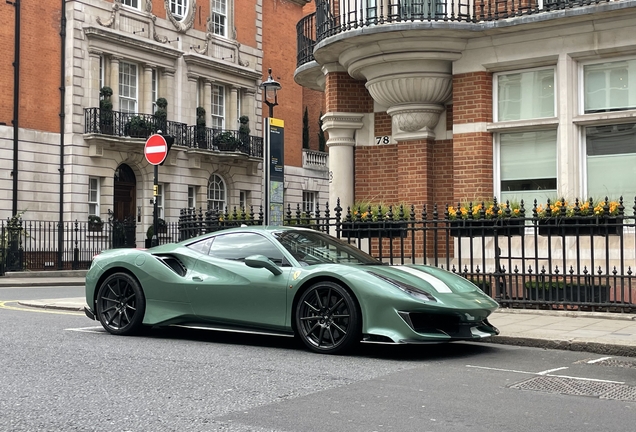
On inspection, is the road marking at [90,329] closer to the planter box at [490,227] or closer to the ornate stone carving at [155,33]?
the planter box at [490,227]

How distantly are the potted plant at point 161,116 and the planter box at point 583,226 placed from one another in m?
22.4

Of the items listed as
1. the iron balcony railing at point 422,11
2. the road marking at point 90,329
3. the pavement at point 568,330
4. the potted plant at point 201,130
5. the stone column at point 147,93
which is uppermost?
the stone column at point 147,93

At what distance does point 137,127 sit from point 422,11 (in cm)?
1869

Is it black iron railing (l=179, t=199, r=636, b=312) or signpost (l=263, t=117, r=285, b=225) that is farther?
signpost (l=263, t=117, r=285, b=225)

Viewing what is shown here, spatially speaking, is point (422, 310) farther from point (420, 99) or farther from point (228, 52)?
point (228, 52)

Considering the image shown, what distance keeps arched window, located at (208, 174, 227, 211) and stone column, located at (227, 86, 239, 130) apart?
2.50 meters

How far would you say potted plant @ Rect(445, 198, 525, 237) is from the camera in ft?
36.8

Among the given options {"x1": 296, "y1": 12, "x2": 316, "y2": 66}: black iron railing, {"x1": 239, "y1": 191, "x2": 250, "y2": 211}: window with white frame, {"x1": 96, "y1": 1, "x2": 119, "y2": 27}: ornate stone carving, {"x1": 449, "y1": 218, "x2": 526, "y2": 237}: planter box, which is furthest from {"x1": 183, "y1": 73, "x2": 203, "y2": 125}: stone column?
{"x1": 449, "y1": 218, "x2": 526, "y2": 237}: planter box

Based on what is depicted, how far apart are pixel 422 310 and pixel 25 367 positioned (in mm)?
3543

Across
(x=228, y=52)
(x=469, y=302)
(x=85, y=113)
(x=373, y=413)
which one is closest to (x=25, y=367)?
(x=373, y=413)

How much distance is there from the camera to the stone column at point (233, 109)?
35.7 meters

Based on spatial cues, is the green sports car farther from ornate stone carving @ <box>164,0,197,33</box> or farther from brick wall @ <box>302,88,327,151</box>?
brick wall @ <box>302,88,327,151</box>

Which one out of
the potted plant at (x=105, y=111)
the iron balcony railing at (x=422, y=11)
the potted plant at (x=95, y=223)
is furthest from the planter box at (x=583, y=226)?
the potted plant at (x=105, y=111)

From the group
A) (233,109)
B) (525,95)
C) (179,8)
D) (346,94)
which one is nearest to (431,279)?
(525,95)
